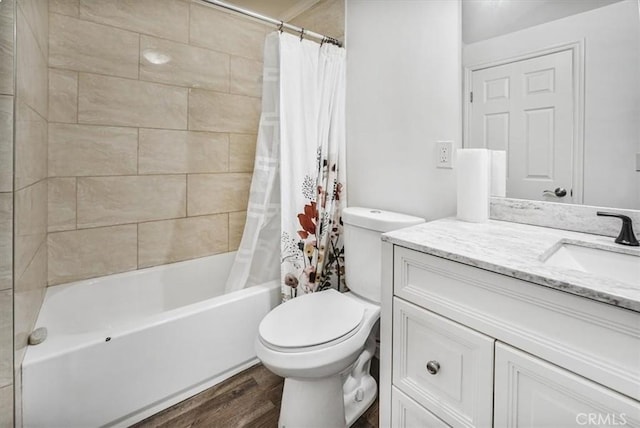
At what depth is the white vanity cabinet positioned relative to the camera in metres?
0.63

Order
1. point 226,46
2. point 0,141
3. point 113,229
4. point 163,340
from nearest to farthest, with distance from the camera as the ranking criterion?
point 0,141 → point 163,340 → point 113,229 → point 226,46

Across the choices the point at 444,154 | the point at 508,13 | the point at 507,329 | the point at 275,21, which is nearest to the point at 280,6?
the point at 275,21

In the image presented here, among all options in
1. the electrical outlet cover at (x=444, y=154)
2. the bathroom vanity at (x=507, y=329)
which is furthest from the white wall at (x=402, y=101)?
the bathroom vanity at (x=507, y=329)

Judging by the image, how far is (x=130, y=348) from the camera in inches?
50.3

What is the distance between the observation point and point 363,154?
1838 mm

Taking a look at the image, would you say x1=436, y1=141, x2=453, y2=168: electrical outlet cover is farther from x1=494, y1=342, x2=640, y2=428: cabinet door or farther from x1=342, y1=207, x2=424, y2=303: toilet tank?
x1=494, y1=342, x2=640, y2=428: cabinet door

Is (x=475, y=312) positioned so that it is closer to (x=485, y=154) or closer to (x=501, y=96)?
(x=485, y=154)

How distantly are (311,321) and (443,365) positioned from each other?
0.55m

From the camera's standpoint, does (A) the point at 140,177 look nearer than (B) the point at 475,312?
No

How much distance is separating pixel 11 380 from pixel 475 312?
1.45 metres

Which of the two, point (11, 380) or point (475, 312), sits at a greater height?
point (475, 312)

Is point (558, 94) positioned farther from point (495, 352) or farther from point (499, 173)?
point (495, 352)

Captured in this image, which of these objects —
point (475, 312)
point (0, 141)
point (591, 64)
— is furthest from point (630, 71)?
point (0, 141)

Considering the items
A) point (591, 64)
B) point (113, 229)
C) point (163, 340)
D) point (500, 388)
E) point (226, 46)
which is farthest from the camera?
point (226, 46)
